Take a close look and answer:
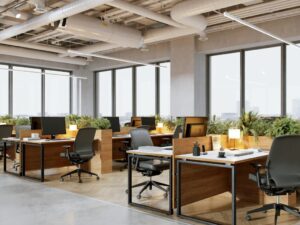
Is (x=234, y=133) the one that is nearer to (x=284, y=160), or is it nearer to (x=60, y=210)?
(x=284, y=160)

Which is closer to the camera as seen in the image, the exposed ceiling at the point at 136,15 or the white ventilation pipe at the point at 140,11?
the white ventilation pipe at the point at 140,11

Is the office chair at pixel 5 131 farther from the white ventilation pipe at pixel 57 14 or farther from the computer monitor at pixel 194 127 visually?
the computer monitor at pixel 194 127

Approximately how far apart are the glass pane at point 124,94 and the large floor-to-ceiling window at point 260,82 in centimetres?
367

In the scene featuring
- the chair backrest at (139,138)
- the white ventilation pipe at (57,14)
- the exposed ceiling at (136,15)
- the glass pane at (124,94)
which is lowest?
the chair backrest at (139,138)

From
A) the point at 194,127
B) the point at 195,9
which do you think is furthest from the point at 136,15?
the point at 194,127

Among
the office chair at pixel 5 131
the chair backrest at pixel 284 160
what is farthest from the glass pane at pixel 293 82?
the office chair at pixel 5 131

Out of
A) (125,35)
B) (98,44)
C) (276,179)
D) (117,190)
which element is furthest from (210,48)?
(276,179)

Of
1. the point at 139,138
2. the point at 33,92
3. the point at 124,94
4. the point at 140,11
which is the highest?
the point at 140,11

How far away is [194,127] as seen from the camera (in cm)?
455

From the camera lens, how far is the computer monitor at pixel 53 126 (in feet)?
22.0

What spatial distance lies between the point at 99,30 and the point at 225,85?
4.42 m

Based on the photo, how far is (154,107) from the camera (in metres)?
11.9

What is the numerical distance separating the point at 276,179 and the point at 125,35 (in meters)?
6.06

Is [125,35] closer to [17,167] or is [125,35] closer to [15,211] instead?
[17,167]
